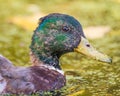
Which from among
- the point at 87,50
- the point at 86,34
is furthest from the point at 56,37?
the point at 86,34

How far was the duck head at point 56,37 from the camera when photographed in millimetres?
8430

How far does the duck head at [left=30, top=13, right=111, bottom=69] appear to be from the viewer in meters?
8.43

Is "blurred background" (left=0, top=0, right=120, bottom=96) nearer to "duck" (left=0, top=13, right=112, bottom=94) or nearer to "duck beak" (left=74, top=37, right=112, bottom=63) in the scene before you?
"duck" (left=0, top=13, right=112, bottom=94)

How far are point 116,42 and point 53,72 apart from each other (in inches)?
108

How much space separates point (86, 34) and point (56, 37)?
289cm

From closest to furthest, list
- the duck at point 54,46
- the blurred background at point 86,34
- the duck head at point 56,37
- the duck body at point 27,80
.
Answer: the duck body at point 27,80, the duck at point 54,46, the duck head at point 56,37, the blurred background at point 86,34

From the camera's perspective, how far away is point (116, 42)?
10.9 metres

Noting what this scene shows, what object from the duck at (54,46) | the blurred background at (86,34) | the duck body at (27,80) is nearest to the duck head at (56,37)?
the duck at (54,46)

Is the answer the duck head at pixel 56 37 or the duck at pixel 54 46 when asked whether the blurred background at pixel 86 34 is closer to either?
the duck at pixel 54 46

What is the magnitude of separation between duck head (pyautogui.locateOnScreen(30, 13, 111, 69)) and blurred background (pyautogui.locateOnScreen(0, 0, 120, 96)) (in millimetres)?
491

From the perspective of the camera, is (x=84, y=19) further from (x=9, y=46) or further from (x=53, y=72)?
(x=53, y=72)

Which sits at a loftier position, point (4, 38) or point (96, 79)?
point (4, 38)

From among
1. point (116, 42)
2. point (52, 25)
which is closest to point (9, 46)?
point (116, 42)

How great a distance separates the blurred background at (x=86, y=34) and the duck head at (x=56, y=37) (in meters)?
0.49
